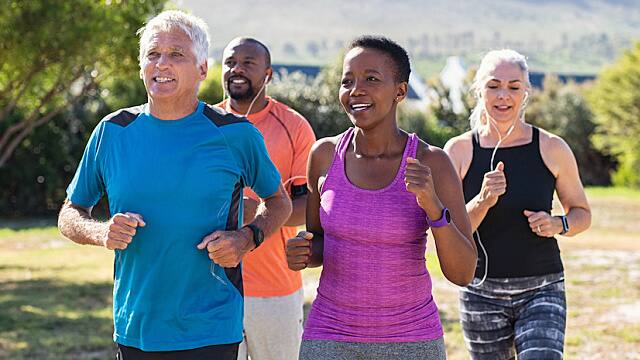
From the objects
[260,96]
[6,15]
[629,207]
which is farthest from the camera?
[629,207]

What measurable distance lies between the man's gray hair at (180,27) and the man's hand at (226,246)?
2.45 ft

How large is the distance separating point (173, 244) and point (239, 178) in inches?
16.8

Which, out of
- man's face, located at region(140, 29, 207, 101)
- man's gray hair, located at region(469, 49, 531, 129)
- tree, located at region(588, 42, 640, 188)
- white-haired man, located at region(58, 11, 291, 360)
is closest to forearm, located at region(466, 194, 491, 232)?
man's gray hair, located at region(469, 49, 531, 129)

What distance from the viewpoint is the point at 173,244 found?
3.87 m

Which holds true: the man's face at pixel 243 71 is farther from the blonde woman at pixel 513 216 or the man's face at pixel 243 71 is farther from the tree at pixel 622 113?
the tree at pixel 622 113

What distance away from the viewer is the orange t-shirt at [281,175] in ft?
17.9

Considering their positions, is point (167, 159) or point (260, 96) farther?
point (260, 96)

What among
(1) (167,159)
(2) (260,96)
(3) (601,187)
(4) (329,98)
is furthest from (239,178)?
(3) (601,187)

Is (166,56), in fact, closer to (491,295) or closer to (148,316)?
(148,316)

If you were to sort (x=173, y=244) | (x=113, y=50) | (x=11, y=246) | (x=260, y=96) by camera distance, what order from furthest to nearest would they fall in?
(x=11, y=246)
(x=113, y=50)
(x=260, y=96)
(x=173, y=244)

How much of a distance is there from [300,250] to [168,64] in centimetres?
92

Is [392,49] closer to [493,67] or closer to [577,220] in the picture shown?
[493,67]

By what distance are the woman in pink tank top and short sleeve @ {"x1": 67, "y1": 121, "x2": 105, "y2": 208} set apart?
87 cm

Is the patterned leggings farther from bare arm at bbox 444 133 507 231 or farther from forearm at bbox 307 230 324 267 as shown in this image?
forearm at bbox 307 230 324 267
